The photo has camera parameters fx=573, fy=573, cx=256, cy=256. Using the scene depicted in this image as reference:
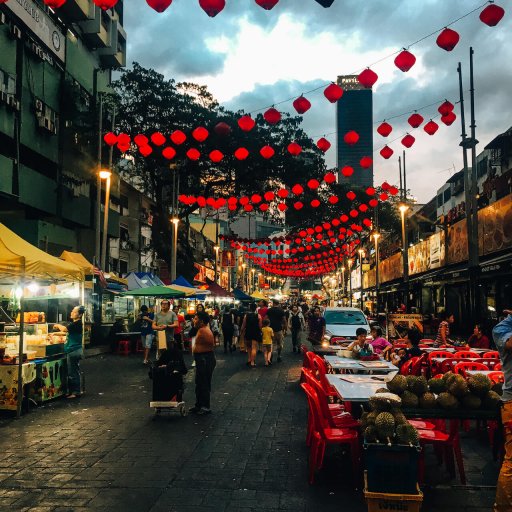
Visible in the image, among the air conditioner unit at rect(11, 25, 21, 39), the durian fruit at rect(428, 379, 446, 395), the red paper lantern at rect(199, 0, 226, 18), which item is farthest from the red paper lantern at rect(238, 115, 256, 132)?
the air conditioner unit at rect(11, 25, 21, 39)

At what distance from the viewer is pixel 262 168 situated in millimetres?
31734

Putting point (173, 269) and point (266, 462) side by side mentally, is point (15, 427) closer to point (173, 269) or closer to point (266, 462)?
point (266, 462)

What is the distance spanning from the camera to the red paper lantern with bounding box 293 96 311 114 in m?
11.4

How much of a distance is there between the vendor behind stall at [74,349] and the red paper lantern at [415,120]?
7856 mm

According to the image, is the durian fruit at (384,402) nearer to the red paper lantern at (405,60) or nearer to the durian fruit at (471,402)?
the durian fruit at (471,402)

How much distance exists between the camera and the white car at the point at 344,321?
19.7 meters

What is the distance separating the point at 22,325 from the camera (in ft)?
32.9

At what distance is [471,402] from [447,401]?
241mm

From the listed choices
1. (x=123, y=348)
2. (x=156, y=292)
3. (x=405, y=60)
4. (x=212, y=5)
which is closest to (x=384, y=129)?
(x=405, y=60)

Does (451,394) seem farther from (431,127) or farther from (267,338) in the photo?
(267,338)

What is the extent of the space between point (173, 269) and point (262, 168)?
7592 millimetres

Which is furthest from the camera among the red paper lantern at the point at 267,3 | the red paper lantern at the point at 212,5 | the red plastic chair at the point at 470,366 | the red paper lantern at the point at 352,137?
the red paper lantern at the point at 352,137

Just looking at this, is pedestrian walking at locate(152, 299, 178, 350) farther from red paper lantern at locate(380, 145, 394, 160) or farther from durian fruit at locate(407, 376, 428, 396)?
durian fruit at locate(407, 376, 428, 396)

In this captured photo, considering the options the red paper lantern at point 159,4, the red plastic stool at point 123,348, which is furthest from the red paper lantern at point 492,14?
the red plastic stool at point 123,348
